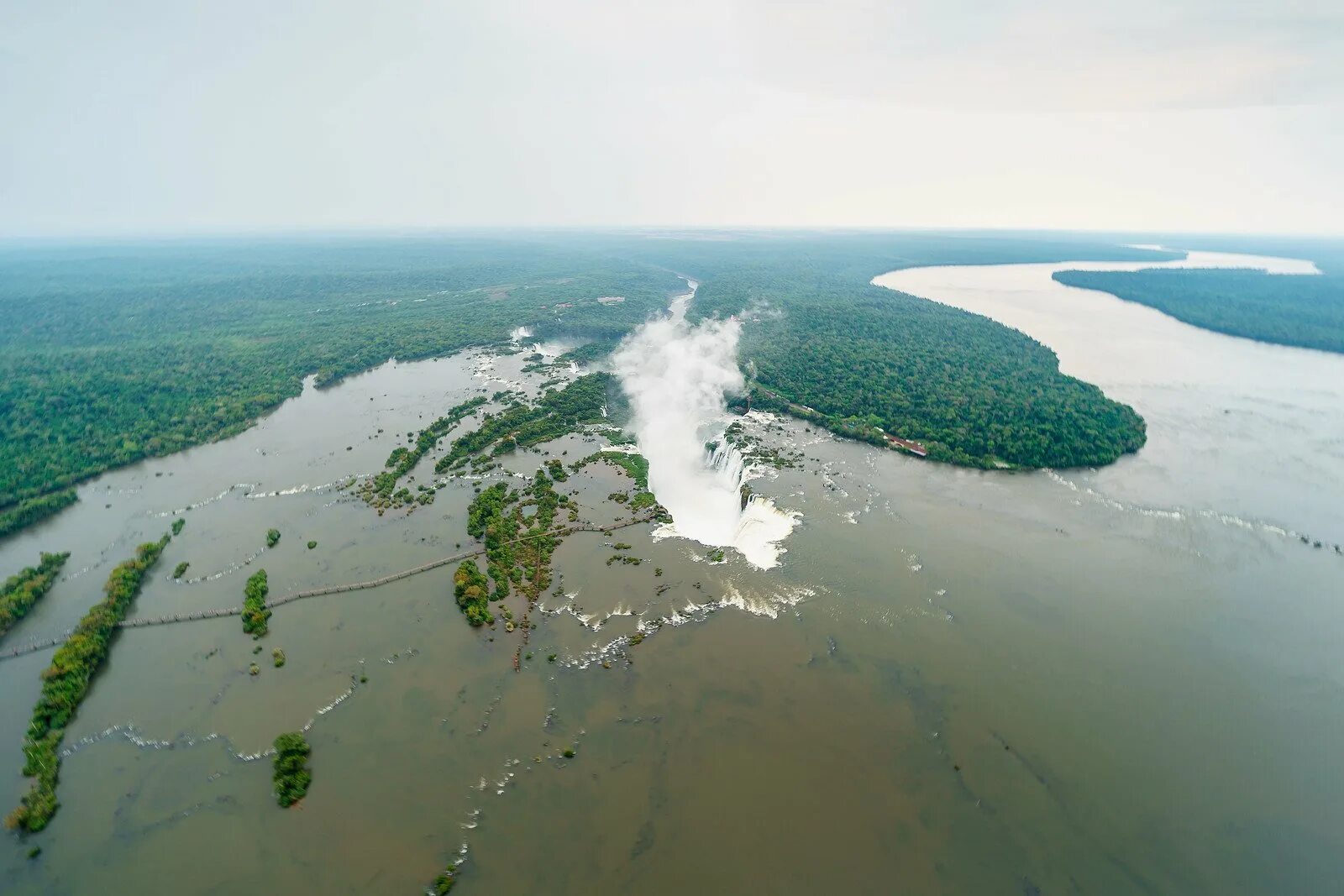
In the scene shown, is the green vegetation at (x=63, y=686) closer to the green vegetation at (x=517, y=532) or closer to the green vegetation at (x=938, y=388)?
the green vegetation at (x=517, y=532)

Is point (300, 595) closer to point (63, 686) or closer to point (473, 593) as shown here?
point (63, 686)

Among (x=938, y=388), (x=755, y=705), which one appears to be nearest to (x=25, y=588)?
(x=755, y=705)

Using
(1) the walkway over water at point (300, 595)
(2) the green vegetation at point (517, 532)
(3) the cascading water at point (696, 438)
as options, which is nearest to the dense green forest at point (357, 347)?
(3) the cascading water at point (696, 438)

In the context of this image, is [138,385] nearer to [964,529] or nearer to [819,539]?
[819,539]

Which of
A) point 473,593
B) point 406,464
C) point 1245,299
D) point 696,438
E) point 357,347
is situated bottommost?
point 473,593

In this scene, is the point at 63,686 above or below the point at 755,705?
above
